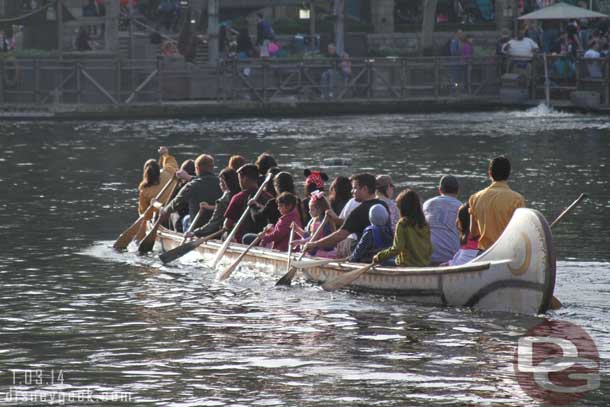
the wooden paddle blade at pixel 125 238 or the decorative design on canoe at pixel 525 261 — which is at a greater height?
the decorative design on canoe at pixel 525 261

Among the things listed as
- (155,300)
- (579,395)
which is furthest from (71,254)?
(579,395)

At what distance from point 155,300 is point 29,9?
33.8 m

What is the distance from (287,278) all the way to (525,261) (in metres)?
3.68

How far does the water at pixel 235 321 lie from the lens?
14.1 m

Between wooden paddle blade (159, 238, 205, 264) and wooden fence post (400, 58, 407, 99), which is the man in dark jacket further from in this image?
wooden fence post (400, 58, 407, 99)

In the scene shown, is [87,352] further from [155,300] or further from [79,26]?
[79,26]

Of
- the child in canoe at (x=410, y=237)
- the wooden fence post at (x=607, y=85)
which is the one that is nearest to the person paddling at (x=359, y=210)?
the child in canoe at (x=410, y=237)

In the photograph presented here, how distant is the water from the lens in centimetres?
1412

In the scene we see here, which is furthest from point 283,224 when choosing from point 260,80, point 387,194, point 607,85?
point 260,80

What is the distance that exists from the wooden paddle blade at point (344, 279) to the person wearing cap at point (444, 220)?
760mm

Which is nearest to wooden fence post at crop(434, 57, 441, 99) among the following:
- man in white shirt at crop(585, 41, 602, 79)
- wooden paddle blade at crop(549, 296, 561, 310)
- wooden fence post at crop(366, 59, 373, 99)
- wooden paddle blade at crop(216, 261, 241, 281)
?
wooden fence post at crop(366, 59, 373, 99)

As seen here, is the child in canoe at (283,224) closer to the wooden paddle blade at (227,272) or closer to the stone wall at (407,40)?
the wooden paddle blade at (227,272)

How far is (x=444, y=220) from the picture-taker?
17922 millimetres

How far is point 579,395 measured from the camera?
1362 cm
